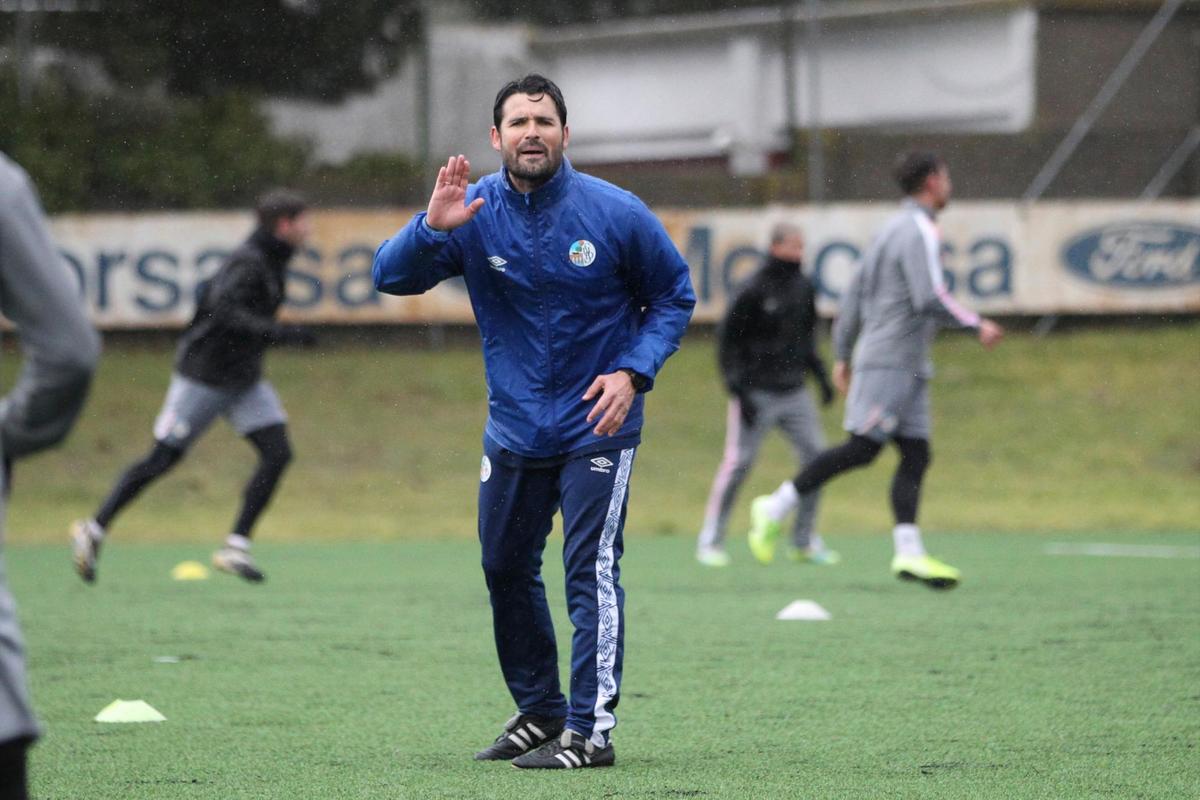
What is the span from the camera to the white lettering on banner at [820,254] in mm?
20438

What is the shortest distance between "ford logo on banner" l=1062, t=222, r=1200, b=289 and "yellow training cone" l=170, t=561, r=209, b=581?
40.0 ft

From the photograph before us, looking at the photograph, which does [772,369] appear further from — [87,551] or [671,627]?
[87,551]

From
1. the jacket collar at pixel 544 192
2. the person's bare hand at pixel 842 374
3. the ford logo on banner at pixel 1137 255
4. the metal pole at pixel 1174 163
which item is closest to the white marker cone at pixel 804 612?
the person's bare hand at pixel 842 374

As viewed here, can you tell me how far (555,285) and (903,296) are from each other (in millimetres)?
4606

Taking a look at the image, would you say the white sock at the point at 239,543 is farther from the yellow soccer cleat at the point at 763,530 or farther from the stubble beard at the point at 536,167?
the stubble beard at the point at 536,167

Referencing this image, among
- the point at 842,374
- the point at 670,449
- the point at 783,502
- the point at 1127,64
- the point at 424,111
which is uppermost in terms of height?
the point at 1127,64

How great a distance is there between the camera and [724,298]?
2050 centimetres

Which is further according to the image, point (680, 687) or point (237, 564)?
point (237, 564)

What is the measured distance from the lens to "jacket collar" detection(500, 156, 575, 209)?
16.6 ft

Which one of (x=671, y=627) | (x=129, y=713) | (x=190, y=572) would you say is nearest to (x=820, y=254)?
(x=190, y=572)

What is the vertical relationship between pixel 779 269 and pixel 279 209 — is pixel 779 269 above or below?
below

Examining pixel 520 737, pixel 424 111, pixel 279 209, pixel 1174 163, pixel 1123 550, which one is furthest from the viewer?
pixel 424 111

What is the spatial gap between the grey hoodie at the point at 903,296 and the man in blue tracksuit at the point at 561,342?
162 inches

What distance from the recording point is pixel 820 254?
2041 cm
